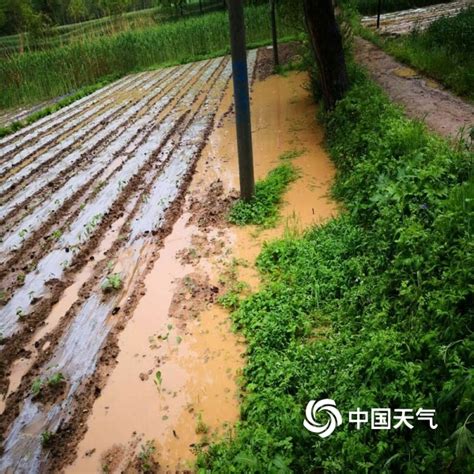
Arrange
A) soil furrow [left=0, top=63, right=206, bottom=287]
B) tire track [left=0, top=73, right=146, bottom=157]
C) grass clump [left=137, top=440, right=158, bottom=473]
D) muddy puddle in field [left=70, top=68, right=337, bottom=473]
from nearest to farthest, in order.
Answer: grass clump [left=137, top=440, right=158, bottom=473] → muddy puddle in field [left=70, top=68, right=337, bottom=473] → soil furrow [left=0, top=63, right=206, bottom=287] → tire track [left=0, top=73, right=146, bottom=157]

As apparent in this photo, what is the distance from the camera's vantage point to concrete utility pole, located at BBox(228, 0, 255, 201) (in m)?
4.71

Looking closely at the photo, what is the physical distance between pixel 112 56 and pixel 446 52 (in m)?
13.8

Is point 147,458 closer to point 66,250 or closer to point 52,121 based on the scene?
point 66,250

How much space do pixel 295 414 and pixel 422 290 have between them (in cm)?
133

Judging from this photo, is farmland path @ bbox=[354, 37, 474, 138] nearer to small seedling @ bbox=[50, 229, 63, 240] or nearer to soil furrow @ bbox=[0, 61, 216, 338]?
soil furrow @ bbox=[0, 61, 216, 338]

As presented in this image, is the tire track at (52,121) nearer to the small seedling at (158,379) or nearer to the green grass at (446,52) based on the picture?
the small seedling at (158,379)

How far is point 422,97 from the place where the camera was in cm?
835

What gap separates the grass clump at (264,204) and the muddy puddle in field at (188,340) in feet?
0.47

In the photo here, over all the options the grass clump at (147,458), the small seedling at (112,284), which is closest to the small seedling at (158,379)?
the grass clump at (147,458)

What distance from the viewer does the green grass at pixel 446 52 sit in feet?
28.3

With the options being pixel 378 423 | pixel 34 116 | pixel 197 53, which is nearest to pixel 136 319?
pixel 378 423

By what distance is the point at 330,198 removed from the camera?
5.89m

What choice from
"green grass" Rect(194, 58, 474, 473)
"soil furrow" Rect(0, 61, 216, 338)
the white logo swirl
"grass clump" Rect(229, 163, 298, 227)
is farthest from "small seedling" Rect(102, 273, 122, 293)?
the white logo swirl

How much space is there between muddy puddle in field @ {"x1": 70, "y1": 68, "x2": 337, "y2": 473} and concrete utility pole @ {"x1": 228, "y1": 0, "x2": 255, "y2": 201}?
557mm
